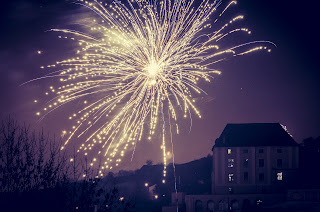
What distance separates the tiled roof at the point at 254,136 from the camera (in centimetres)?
5406

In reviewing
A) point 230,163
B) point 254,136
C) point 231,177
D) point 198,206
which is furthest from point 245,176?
point 198,206

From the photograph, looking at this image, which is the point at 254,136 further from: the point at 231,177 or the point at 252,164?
the point at 231,177

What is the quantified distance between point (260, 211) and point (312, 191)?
494 inches

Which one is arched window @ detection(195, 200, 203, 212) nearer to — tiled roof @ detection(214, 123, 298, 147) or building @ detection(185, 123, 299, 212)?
building @ detection(185, 123, 299, 212)

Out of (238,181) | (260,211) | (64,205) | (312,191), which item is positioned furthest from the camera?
(238,181)

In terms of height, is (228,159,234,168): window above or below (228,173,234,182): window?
above

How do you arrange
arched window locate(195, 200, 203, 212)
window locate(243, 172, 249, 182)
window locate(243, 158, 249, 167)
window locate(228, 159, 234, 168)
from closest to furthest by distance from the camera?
1. arched window locate(195, 200, 203, 212)
2. window locate(243, 172, 249, 182)
3. window locate(243, 158, 249, 167)
4. window locate(228, 159, 234, 168)

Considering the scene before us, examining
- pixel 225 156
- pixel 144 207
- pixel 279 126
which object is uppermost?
pixel 279 126

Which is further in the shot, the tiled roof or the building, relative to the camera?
the tiled roof

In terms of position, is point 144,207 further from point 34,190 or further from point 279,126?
point 34,190

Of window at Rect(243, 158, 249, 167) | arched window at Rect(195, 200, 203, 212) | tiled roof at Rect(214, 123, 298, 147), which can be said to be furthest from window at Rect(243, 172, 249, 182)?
arched window at Rect(195, 200, 203, 212)

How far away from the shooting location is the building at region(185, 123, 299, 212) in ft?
169

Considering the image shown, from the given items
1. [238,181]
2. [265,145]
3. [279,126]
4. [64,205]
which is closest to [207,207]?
[238,181]

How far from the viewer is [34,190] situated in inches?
500
